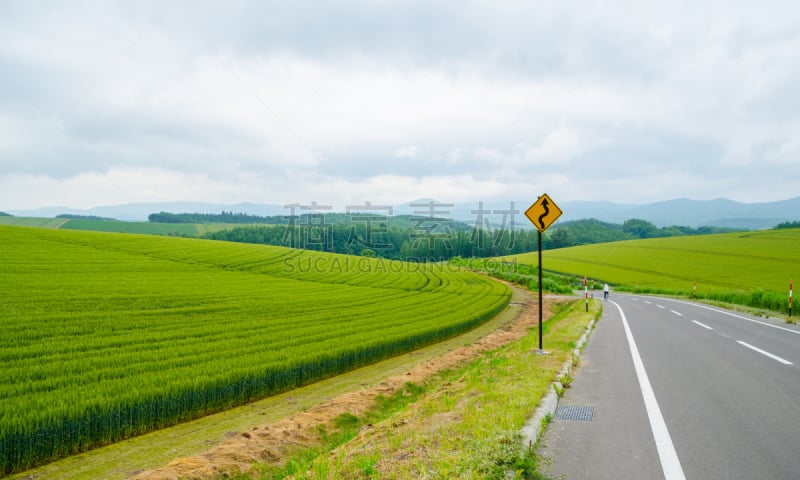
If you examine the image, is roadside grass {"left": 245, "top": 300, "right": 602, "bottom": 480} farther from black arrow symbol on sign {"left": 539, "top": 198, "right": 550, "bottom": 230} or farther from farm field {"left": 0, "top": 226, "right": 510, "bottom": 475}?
black arrow symbol on sign {"left": 539, "top": 198, "right": 550, "bottom": 230}

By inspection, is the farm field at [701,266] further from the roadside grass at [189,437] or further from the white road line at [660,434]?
the roadside grass at [189,437]

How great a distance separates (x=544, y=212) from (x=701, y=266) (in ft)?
187

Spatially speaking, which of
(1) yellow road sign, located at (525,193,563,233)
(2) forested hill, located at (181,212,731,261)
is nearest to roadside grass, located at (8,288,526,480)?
(1) yellow road sign, located at (525,193,563,233)

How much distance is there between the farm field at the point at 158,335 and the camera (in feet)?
22.6

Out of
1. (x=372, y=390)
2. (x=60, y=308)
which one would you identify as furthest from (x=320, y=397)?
(x=60, y=308)

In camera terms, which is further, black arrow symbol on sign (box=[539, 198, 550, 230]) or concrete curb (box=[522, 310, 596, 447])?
black arrow symbol on sign (box=[539, 198, 550, 230])

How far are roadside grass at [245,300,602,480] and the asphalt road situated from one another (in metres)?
0.42

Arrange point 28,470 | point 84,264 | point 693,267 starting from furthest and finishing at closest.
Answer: point 693,267
point 84,264
point 28,470

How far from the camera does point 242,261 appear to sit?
33.4m

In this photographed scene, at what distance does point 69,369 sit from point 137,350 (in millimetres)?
1901

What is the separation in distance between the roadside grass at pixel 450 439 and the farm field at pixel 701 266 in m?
24.5

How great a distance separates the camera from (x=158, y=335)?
1168 centimetres

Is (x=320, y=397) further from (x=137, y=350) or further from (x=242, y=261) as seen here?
(x=242, y=261)

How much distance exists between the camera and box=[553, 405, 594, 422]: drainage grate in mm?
5703
